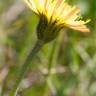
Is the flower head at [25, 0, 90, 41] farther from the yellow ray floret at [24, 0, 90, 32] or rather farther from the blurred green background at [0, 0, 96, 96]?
the blurred green background at [0, 0, 96, 96]

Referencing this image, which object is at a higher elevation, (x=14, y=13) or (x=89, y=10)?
(x=14, y=13)

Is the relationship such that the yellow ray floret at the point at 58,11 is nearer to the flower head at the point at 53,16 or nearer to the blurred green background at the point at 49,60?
the flower head at the point at 53,16

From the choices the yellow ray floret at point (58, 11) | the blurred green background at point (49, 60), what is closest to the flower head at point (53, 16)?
the yellow ray floret at point (58, 11)

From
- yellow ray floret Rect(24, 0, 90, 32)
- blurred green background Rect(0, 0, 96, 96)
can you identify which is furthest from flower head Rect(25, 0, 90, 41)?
blurred green background Rect(0, 0, 96, 96)

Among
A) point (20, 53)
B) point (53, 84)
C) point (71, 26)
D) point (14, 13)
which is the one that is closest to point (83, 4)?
point (14, 13)

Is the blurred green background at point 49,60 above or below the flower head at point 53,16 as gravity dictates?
below

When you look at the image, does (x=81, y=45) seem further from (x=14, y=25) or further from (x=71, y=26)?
(x=71, y=26)

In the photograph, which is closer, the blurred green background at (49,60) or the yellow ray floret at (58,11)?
the yellow ray floret at (58,11)

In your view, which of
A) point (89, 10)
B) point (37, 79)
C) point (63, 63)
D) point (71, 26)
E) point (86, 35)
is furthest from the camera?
point (89, 10)

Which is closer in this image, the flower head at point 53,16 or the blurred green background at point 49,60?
the flower head at point 53,16
